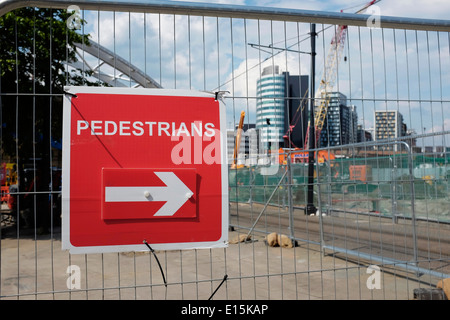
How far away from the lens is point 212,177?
118 inches

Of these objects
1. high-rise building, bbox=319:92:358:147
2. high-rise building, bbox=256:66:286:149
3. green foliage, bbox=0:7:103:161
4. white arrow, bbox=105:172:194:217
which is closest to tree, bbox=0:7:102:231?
green foliage, bbox=0:7:103:161

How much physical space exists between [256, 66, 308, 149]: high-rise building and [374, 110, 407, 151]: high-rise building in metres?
0.79

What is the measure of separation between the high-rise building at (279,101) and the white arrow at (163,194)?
0.81 metres

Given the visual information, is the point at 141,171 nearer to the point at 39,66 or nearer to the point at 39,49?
the point at 39,66

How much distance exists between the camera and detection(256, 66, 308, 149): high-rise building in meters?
3.27

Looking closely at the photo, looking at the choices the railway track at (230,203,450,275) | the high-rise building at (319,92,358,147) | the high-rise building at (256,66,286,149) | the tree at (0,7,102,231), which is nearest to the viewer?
the tree at (0,7,102,231)

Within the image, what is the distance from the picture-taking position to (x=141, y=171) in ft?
9.29

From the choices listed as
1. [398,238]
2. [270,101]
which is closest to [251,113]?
[270,101]

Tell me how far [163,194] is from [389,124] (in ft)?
7.52

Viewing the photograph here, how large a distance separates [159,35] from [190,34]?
0.72 ft

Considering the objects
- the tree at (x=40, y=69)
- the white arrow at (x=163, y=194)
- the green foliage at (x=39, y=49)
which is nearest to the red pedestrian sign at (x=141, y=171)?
the white arrow at (x=163, y=194)

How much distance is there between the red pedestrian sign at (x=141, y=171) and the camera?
2.79 metres

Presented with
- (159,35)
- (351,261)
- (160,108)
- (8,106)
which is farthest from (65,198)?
(351,261)

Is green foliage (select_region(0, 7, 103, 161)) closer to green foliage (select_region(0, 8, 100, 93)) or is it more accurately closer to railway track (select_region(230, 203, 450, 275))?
green foliage (select_region(0, 8, 100, 93))
